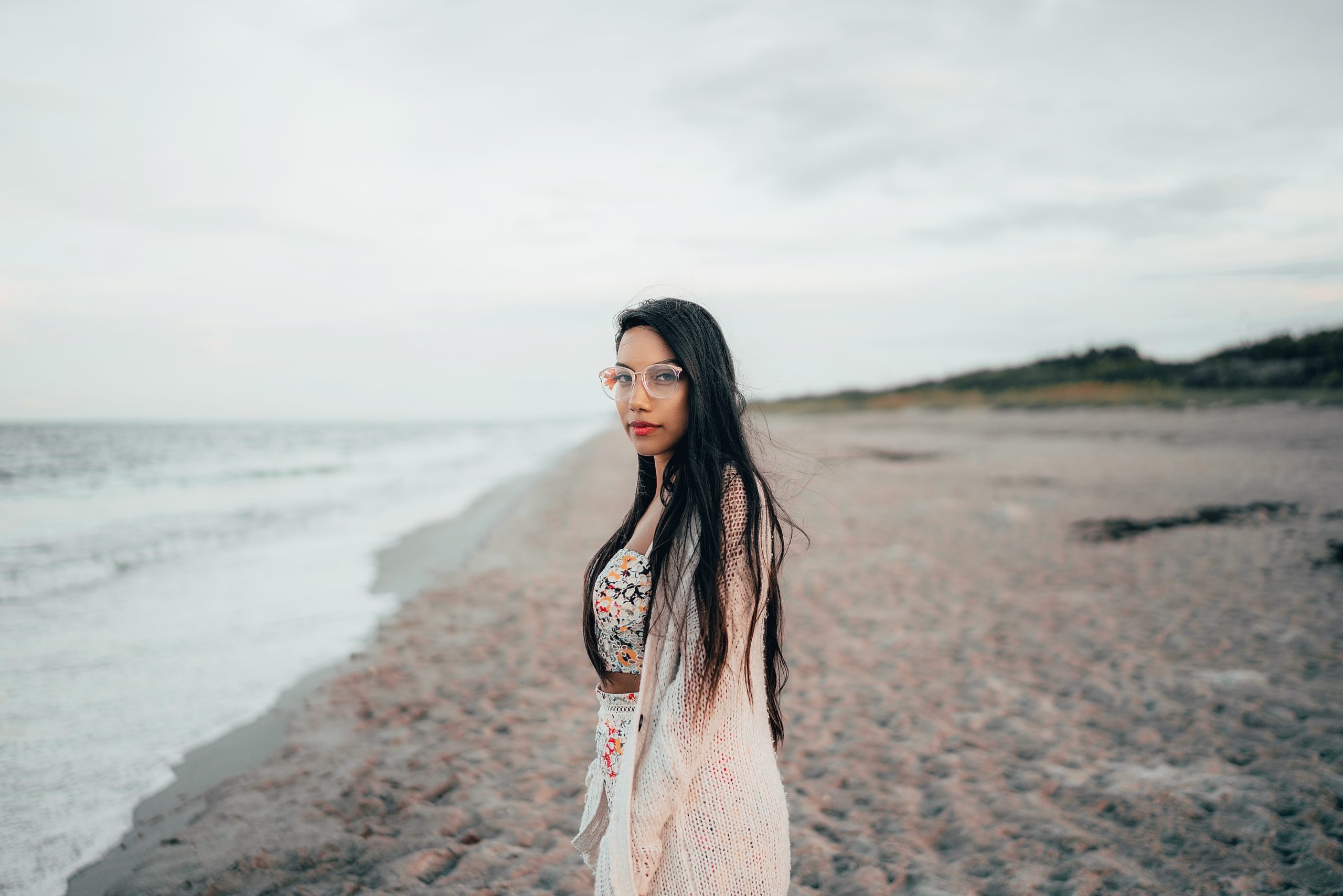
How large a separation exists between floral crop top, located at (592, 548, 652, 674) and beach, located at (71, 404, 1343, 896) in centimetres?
51

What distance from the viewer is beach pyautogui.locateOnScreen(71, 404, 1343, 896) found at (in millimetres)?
3074

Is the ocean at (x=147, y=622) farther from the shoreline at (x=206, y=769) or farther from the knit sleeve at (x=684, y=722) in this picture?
the knit sleeve at (x=684, y=722)

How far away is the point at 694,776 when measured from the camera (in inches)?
58.2

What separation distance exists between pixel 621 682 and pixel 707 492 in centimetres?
59

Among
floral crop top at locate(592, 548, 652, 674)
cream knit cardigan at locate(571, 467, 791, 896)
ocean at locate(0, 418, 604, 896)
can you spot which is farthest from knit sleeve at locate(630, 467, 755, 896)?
ocean at locate(0, 418, 604, 896)

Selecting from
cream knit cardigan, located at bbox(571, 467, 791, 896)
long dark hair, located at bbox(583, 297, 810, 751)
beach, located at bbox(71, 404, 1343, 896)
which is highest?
long dark hair, located at bbox(583, 297, 810, 751)

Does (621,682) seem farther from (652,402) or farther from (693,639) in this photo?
(652,402)

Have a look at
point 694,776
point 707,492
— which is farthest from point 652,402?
point 694,776

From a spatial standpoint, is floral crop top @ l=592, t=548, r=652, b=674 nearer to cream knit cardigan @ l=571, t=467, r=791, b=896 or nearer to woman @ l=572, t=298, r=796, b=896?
woman @ l=572, t=298, r=796, b=896

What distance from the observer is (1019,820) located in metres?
3.38

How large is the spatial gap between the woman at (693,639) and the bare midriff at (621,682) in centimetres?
3

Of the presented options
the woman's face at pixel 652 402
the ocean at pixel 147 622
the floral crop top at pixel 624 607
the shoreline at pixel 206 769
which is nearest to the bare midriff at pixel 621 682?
Result: the floral crop top at pixel 624 607

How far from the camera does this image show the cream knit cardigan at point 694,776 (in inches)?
56.6

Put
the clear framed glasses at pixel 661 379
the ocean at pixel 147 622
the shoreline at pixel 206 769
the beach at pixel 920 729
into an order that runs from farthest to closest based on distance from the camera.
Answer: the ocean at pixel 147 622
the shoreline at pixel 206 769
the beach at pixel 920 729
the clear framed glasses at pixel 661 379
